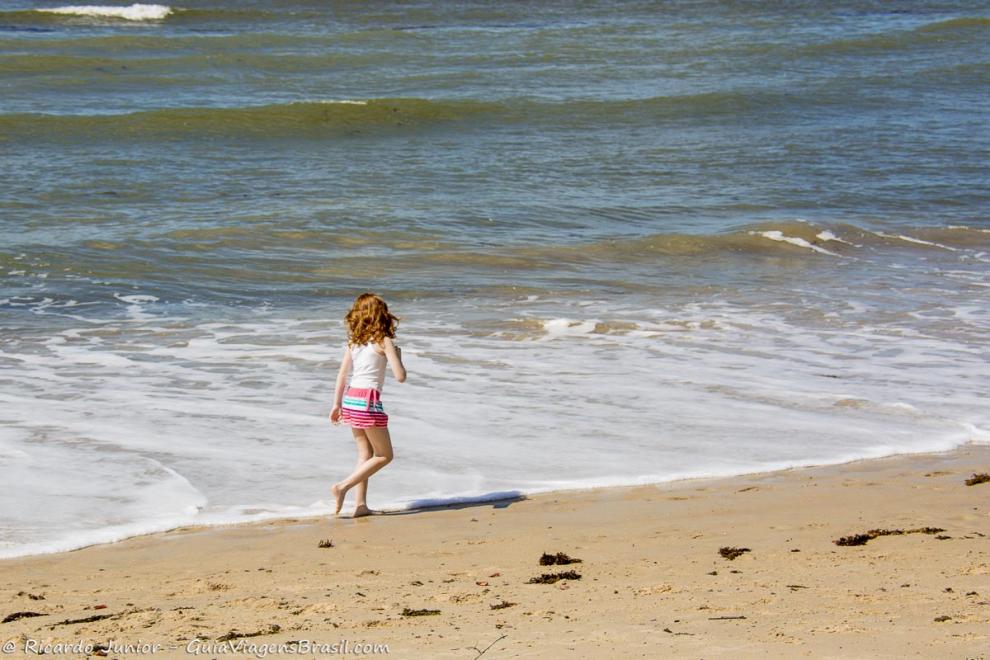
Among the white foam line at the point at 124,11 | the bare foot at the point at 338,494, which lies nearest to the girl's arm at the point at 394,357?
the bare foot at the point at 338,494

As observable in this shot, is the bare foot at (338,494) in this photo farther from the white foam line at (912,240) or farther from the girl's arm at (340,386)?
the white foam line at (912,240)

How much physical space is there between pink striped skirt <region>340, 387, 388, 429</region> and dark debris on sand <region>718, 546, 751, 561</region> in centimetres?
183

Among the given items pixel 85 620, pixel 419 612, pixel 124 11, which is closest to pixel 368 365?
pixel 419 612

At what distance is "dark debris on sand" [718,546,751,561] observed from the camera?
491 cm

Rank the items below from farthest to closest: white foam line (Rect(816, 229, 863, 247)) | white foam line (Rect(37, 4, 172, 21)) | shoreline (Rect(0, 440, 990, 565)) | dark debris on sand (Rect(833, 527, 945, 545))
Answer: white foam line (Rect(37, 4, 172, 21)) < white foam line (Rect(816, 229, 863, 247)) < shoreline (Rect(0, 440, 990, 565)) < dark debris on sand (Rect(833, 527, 945, 545))

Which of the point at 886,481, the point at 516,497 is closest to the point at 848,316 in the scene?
the point at 886,481

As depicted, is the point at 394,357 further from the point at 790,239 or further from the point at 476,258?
the point at 790,239

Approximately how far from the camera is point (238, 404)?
7.64 m

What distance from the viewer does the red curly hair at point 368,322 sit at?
601 cm

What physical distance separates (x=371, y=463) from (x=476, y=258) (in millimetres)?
7028

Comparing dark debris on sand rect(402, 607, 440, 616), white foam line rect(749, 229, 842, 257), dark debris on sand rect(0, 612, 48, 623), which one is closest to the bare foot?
dark debris on sand rect(402, 607, 440, 616)

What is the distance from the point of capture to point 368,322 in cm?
602

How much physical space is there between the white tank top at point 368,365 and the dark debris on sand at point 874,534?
7.49 ft

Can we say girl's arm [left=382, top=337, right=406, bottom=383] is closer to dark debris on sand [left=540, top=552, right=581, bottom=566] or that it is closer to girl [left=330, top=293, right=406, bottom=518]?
girl [left=330, top=293, right=406, bottom=518]
